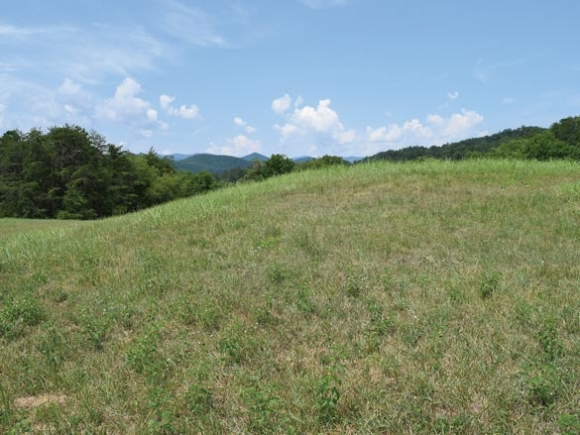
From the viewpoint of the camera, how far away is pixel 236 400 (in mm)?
3992

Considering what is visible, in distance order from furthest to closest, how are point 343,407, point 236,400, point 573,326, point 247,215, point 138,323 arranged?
point 247,215 → point 138,323 → point 573,326 → point 236,400 → point 343,407

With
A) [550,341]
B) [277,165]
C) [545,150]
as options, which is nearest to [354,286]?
[550,341]

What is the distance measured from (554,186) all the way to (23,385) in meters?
14.0

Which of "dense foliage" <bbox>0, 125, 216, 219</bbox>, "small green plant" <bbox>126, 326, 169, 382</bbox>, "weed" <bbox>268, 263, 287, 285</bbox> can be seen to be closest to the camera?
"small green plant" <bbox>126, 326, 169, 382</bbox>

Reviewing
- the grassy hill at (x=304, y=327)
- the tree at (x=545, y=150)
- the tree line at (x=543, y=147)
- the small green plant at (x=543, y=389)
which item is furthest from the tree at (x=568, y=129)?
the small green plant at (x=543, y=389)

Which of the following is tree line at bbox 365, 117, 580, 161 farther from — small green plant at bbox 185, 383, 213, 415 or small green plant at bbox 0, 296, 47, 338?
small green plant at bbox 185, 383, 213, 415

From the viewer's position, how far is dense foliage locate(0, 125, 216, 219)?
55.9 metres

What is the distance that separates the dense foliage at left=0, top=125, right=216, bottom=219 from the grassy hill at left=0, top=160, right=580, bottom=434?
51432mm

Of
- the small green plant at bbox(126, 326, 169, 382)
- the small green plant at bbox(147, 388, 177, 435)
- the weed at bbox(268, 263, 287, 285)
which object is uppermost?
the weed at bbox(268, 263, 287, 285)

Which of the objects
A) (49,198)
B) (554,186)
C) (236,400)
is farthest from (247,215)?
(49,198)

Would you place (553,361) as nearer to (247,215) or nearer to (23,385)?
(23,385)

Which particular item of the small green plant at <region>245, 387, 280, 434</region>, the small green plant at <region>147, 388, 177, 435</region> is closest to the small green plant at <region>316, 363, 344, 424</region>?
the small green plant at <region>245, 387, 280, 434</region>

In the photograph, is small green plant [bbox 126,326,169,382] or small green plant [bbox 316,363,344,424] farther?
small green plant [bbox 126,326,169,382]

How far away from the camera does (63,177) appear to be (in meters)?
58.9
